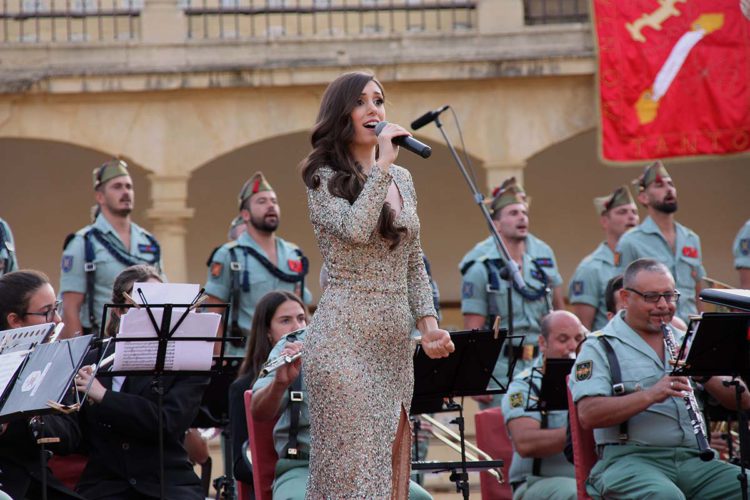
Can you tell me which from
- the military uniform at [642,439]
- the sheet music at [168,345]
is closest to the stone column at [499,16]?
the military uniform at [642,439]

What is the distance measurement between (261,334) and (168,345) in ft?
3.22

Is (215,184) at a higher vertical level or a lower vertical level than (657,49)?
lower

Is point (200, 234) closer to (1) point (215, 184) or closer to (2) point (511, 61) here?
(1) point (215, 184)

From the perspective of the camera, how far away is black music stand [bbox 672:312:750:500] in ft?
20.1

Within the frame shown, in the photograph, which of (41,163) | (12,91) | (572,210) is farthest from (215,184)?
(572,210)

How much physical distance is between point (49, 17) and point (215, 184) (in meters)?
2.79

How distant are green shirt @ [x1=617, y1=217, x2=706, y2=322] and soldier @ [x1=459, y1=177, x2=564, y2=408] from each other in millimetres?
596

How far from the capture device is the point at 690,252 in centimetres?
1045

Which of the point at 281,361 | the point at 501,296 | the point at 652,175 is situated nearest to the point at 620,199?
the point at 652,175

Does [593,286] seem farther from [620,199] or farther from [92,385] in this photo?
[92,385]

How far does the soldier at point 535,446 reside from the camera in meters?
7.15

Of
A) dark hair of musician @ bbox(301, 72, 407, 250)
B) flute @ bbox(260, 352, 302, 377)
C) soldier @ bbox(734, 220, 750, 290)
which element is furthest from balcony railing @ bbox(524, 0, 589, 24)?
dark hair of musician @ bbox(301, 72, 407, 250)

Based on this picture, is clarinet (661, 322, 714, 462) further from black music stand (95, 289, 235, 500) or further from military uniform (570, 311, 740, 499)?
black music stand (95, 289, 235, 500)

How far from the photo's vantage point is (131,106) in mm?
13852
